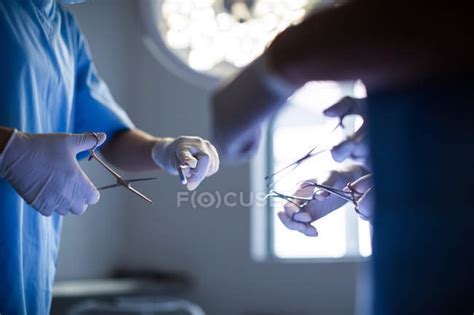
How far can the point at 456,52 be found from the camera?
0.61 m

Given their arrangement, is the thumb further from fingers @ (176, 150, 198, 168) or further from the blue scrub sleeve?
the blue scrub sleeve

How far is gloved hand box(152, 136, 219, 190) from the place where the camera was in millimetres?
1121

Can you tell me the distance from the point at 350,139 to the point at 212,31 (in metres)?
0.48

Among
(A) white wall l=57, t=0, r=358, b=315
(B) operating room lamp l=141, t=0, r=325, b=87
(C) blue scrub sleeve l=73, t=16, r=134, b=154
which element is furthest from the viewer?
(A) white wall l=57, t=0, r=358, b=315

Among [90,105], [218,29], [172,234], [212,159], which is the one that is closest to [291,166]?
[212,159]

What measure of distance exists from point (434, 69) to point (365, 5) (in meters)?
0.12

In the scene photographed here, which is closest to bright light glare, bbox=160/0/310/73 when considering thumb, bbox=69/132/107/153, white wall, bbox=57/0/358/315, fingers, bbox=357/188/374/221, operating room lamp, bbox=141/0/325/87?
operating room lamp, bbox=141/0/325/87

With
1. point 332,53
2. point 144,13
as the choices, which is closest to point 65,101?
point 144,13

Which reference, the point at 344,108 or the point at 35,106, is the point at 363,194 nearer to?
the point at 344,108

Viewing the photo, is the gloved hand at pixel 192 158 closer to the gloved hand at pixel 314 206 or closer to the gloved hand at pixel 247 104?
the gloved hand at pixel 314 206

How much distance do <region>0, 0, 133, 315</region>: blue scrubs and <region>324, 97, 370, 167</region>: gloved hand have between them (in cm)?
59

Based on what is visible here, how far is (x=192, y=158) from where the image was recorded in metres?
1.12

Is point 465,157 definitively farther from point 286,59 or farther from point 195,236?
point 195,236

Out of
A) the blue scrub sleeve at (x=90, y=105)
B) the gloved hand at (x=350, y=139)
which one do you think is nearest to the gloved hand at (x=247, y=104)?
the gloved hand at (x=350, y=139)
